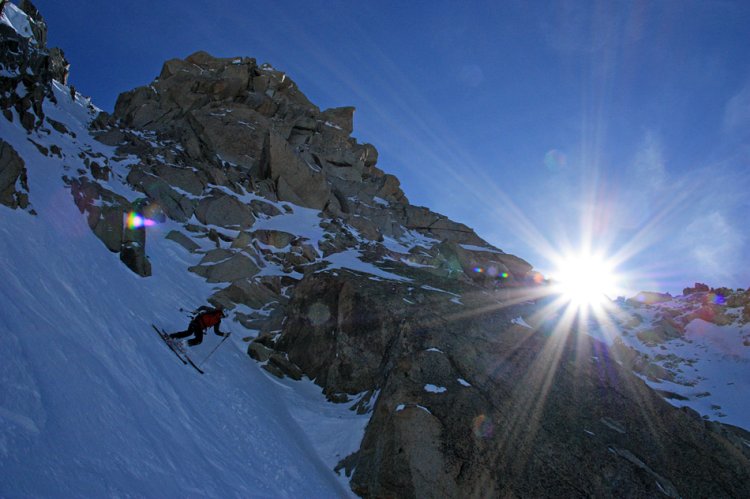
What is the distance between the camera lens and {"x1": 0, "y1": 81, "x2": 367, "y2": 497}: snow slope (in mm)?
5555

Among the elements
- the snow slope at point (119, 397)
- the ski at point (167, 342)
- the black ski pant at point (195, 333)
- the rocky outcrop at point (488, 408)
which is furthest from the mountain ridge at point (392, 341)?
the ski at point (167, 342)

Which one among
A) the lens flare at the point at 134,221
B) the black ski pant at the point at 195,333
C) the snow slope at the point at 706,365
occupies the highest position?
the snow slope at the point at 706,365

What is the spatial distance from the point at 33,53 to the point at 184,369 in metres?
29.7

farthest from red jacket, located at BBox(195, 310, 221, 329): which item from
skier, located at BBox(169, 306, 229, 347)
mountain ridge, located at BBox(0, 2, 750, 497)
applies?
mountain ridge, located at BBox(0, 2, 750, 497)

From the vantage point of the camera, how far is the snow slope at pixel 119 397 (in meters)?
5.55

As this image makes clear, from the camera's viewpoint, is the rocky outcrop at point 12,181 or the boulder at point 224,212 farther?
the boulder at point 224,212

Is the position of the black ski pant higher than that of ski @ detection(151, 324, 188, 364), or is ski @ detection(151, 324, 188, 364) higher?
the black ski pant

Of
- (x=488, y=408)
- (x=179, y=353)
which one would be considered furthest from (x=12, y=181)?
(x=488, y=408)

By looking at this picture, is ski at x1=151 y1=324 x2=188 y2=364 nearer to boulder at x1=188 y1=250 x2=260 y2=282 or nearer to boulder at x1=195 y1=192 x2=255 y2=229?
boulder at x1=188 y1=250 x2=260 y2=282

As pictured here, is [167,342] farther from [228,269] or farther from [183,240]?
[183,240]

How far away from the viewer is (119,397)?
7742 mm

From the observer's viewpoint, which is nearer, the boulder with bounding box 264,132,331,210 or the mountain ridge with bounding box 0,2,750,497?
the mountain ridge with bounding box 0,2,750,497

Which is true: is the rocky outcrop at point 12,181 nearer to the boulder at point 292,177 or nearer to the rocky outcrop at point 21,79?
the rocky outcrop at point 21,79

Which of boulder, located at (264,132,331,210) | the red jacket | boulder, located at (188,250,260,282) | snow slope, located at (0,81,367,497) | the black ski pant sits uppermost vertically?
boulder, located at (264,132,331,210)
